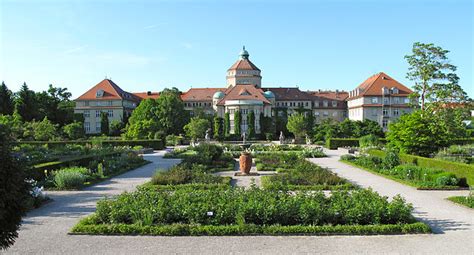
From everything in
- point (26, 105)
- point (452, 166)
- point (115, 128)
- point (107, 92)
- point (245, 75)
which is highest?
point (245, 75)

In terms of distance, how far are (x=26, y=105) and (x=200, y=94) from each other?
3063 centimetres

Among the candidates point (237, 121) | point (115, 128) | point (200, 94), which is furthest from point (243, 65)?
point (115, 128)

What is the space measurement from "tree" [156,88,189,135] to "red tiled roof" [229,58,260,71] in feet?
55.2

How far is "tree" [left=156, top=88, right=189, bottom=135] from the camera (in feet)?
199

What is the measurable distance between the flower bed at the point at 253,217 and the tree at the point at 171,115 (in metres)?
51.3

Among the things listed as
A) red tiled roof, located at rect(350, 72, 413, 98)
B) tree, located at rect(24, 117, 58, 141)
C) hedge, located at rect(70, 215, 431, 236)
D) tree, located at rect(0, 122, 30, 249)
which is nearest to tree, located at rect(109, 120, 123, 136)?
tree, located at rect(24, 117, 58, 141)

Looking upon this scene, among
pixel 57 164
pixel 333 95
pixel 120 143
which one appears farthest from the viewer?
pixel 333 95

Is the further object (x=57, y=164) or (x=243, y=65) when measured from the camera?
(x=243, y=65)

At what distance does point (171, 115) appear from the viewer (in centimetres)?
6138

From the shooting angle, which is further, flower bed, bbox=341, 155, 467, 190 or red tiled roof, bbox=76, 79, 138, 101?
red tiled roof, bbox=76, 79, 138, 101

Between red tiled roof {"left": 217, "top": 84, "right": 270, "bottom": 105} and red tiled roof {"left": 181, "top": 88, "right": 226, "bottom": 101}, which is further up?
red tiled roof {"left": 181, "top": 88, "right": 226, "bottom": 101}

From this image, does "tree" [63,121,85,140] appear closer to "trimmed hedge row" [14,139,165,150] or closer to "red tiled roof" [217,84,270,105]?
"trimmed hedge row" [14,139,165,150]

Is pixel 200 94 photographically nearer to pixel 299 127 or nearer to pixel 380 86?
pixel 299 127

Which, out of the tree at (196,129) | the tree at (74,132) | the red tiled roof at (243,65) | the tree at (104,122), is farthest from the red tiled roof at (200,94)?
the tree at (74,132)
